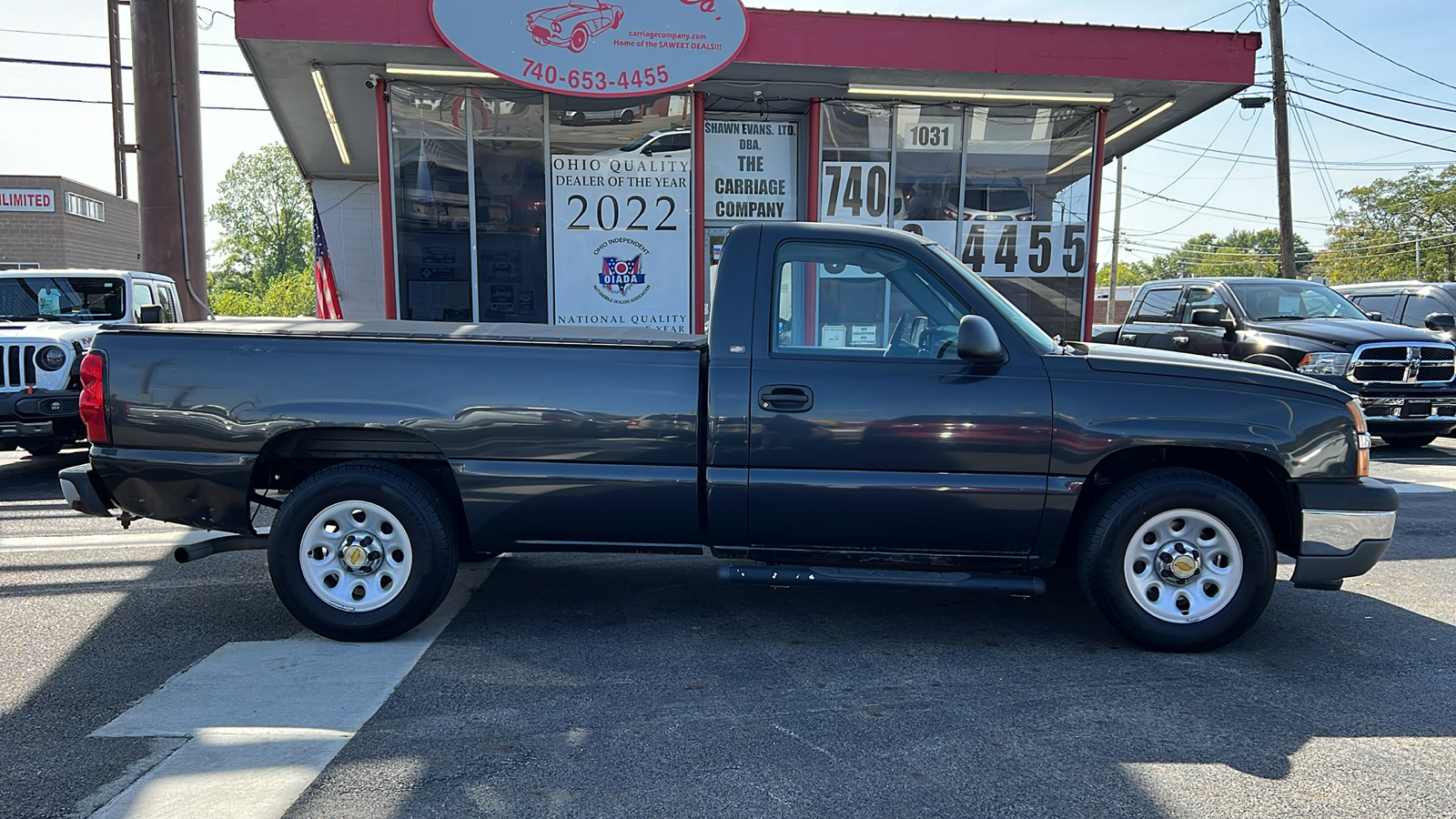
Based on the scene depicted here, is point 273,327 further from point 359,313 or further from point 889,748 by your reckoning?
point 359,313

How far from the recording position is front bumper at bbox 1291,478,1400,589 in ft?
14.2

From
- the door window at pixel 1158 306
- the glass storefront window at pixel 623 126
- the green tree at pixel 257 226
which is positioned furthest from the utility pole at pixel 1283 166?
the green tree at pixel 257 226

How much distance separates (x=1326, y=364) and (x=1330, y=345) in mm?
248

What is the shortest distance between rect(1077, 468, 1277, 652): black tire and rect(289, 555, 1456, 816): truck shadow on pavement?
16cm

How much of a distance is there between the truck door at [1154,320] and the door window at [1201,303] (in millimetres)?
156

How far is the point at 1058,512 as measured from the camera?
436cm

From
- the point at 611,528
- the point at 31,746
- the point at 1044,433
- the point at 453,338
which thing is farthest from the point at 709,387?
the point at 31,746

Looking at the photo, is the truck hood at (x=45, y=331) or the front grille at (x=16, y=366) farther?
the truck hood at (x=45, y=331)

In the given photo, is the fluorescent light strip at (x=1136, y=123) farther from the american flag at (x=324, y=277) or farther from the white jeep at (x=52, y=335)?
the american flag at (x=324, y=277)

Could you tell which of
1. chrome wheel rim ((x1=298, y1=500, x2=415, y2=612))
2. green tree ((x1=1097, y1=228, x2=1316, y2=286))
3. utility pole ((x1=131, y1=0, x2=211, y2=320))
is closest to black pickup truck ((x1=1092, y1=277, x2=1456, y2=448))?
chrome wheel rim ((x1=298, y1=500, x2=415, y2=612))

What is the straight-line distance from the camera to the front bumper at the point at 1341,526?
14.2 feet

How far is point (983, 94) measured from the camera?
457 inches

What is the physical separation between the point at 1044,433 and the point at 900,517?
0.74m

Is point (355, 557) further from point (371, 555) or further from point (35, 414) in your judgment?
point (35, 414)
